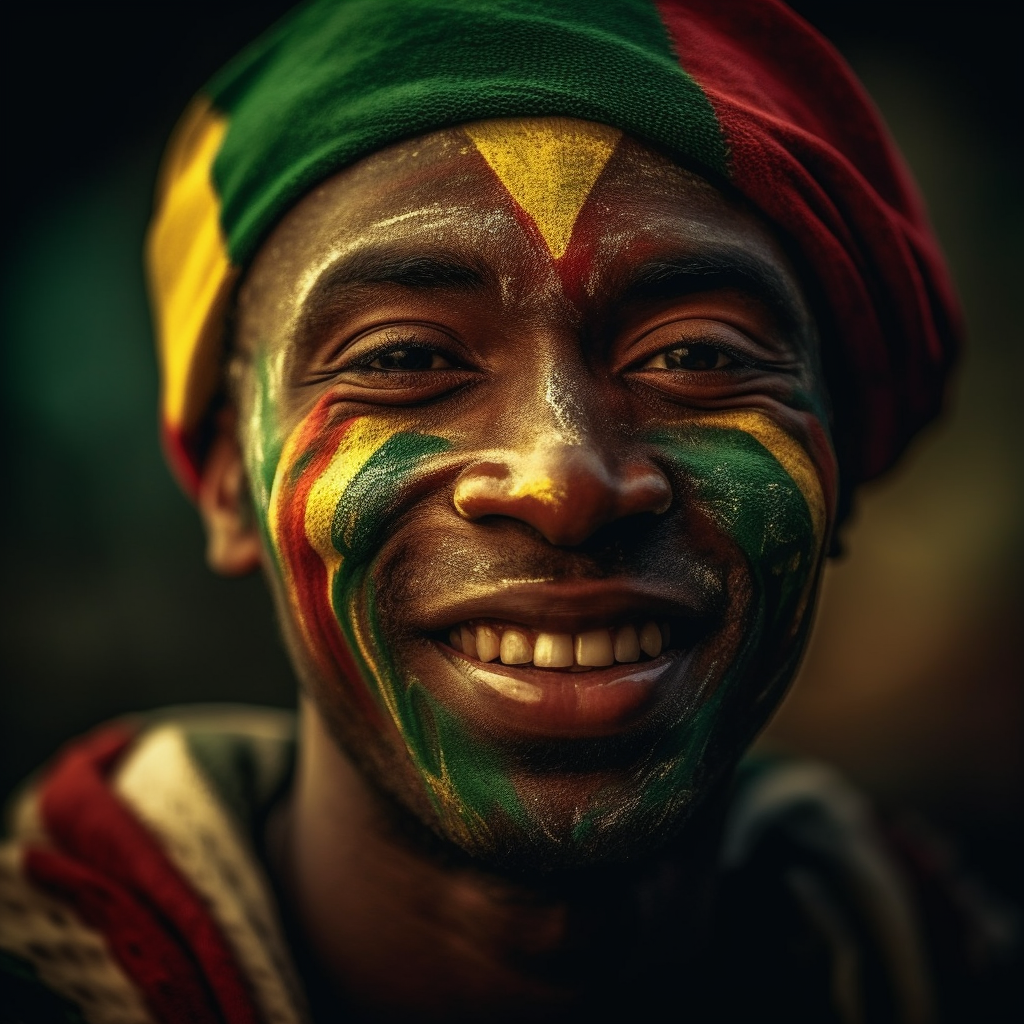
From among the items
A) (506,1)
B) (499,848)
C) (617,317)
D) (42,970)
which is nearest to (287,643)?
(499,848)

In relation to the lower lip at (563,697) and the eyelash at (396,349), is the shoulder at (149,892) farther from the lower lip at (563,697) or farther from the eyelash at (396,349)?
the eyelash at (396,349)

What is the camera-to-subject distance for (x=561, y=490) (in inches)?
56.6

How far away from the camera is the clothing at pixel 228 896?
1.75 m

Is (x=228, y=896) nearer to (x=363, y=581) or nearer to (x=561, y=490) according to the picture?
(x=363, y=581)

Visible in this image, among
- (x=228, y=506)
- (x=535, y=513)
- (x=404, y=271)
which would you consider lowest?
(x=535, y=513)

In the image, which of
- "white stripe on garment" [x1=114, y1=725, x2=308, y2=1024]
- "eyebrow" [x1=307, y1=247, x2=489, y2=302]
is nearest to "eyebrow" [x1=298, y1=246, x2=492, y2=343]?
"eyebrow" [x1=307, y1=247, x2=489, y2=302]

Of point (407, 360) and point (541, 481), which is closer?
point (541, 481)

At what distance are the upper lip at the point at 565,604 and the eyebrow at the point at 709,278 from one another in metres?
0.45

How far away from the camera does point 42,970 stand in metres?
1.76

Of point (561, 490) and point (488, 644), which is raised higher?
point (561, 490)

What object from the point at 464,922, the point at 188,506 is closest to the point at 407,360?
the point at 464,922

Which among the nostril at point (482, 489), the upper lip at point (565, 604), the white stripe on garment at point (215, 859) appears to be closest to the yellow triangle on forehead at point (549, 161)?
the nostril at point (482, 489)

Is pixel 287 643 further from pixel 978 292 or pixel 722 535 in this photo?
pixel 978 292

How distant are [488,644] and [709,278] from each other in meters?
0.66
